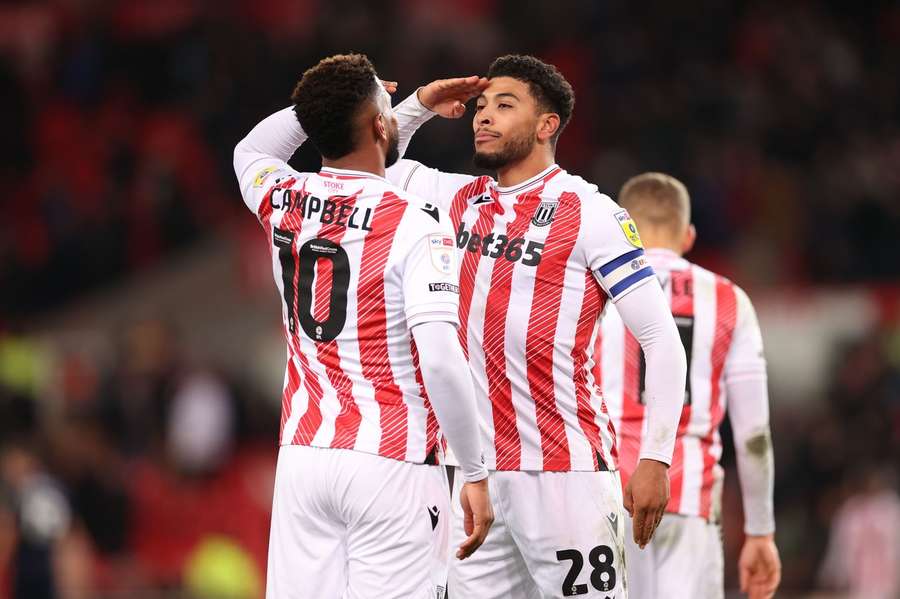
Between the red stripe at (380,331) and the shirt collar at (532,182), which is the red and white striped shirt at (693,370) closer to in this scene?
the shirt collar at (532,182)

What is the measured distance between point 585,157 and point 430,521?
39.6ft

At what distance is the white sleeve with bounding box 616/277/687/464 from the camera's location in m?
4.70

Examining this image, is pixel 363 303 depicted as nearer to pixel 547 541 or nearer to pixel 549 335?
pixel 549 335

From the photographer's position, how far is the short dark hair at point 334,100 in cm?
446

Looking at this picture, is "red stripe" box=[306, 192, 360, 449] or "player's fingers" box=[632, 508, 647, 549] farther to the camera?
"player's fingers" box=[632, 508, 647, 549]

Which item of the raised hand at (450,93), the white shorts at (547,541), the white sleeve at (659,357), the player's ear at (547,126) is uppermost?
the raised hand at (450,93)

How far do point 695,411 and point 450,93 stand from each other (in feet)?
5.60

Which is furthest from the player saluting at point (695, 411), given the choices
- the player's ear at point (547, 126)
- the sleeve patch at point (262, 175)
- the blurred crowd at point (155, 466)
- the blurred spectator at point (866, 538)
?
the blurred spectator at point (866, 538)

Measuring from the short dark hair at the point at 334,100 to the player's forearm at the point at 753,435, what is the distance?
2.16 metres

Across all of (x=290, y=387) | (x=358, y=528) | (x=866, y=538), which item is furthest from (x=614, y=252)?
(x=866, y=538)

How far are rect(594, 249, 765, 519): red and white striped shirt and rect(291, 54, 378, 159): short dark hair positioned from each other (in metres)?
1.78

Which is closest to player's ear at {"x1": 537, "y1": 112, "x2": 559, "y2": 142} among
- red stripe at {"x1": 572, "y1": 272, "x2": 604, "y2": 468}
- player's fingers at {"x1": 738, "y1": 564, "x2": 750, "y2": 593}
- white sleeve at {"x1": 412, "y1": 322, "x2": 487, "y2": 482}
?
red stripe at {"x1": 572, "y1": 272, "x2": 604, "y2": 468}

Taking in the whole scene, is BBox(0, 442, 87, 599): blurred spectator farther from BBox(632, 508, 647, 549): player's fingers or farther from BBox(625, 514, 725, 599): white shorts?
BBox(632, 508, 647, 549): player's fingers

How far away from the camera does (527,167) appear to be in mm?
5047
